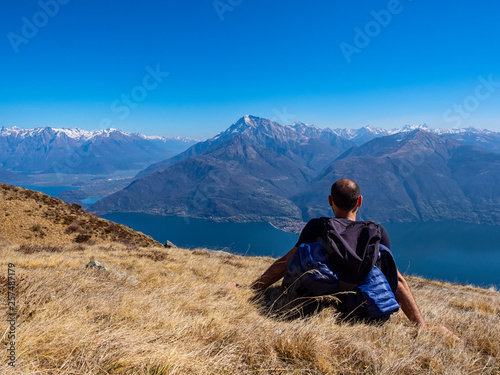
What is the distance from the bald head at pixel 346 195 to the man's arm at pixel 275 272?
3.65 feet

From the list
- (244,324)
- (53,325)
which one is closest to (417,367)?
(244,324)

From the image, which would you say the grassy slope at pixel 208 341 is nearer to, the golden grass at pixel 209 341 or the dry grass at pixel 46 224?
the golden grass at pixel 209 341

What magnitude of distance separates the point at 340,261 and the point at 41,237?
27.7 meters

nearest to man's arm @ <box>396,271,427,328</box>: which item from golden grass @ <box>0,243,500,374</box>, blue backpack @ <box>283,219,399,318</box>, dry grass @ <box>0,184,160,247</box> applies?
blue backpack @ <box>283,219,399,318</box>

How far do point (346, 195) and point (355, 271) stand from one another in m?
1.23

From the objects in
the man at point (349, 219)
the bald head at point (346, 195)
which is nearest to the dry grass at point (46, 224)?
the man at point (349, 219)

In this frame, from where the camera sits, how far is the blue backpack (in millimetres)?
3496

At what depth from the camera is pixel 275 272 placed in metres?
4.71

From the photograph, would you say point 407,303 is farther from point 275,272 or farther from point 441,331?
point 275,272

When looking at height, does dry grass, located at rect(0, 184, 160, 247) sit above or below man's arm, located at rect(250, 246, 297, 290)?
below

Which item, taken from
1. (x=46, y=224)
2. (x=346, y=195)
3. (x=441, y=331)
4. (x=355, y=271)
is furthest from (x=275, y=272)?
(x=46, y=224)

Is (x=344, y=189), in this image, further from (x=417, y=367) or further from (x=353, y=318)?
(x=417, y=367)

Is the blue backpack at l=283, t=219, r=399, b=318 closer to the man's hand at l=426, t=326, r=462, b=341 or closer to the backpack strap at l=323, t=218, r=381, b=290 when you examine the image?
the backpack strap at l=323, t=218, r=381, b=290

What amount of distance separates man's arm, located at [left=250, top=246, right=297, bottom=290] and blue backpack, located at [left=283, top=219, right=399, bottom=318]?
62cm
